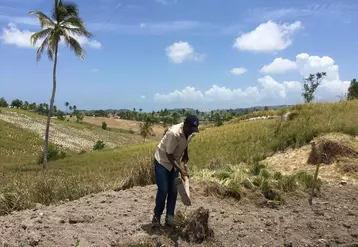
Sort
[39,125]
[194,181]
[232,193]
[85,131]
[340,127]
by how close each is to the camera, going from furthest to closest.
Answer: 1. [85,131]
2. [39,125]
3. [340,127]
4. [194,181]
5. [232,193]

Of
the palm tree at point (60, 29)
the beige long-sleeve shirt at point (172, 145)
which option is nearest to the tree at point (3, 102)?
the palm tree at point (60, 29)

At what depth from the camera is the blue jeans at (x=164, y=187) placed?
577cm

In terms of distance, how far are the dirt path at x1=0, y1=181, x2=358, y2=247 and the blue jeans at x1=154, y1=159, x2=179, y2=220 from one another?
0.32 m

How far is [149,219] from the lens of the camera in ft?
20.4

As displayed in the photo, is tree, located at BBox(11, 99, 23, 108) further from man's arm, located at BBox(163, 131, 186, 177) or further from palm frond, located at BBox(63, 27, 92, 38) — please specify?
man's arm, located at BBox(163, 131, 186, 177)

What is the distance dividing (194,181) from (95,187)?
6.60ft

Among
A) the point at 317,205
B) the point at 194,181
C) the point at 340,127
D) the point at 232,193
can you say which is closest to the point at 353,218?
the point at 317,205

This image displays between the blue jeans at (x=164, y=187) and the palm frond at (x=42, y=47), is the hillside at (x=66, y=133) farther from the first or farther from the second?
the blue jeans at (x=164, y=187)

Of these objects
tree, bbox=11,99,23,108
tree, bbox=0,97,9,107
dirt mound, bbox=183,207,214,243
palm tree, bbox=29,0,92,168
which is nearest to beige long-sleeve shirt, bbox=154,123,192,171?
dirt mound, bbox=183,207,214,243

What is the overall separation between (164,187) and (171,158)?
491 millimetres

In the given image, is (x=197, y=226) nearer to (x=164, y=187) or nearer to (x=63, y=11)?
(x=164, y=187)

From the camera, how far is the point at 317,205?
24.9 feet

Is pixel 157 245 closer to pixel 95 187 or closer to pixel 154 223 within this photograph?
pixel 154 223

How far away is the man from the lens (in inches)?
217
